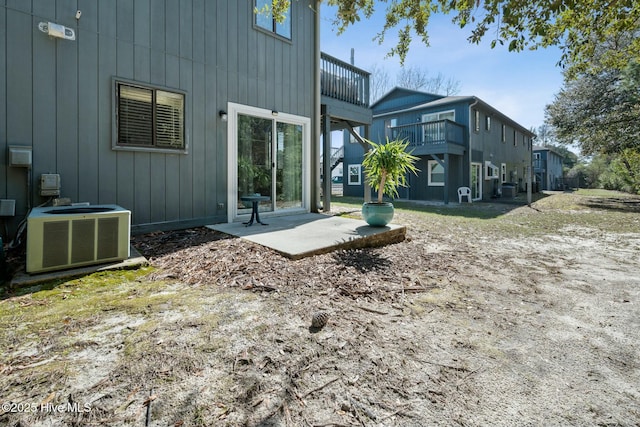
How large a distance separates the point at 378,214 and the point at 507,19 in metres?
2.96

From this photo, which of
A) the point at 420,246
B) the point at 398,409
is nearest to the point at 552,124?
the point at 420,246

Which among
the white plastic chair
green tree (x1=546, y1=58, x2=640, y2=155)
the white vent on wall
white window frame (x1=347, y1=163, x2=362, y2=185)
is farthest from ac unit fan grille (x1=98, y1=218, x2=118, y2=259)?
green tree (x1=546, y1=58, x2=640, y2=155)

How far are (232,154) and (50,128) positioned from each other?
2.53m

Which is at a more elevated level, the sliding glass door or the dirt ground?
the sliding glass door

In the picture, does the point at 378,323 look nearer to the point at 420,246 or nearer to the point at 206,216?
the point at 420,246

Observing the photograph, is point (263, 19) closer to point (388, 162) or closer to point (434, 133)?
point (388, 162)

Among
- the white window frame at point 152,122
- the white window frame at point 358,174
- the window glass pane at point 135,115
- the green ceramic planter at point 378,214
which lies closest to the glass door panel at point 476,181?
the white window frame at point 358,174

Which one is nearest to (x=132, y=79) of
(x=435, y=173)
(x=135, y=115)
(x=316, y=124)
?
(x=135, y=115)

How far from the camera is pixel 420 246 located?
493cm

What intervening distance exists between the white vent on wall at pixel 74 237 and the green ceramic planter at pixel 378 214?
3455 mm

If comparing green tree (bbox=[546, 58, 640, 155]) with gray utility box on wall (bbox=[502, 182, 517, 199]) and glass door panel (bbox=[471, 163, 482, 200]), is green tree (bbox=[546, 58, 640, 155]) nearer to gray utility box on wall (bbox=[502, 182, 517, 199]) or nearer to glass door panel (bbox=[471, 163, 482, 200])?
gray utility box on wall (bbox=[502, 182, 517, 199])

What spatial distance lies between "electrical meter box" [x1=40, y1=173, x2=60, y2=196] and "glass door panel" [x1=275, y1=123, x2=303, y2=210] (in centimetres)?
352

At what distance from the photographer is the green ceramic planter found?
5172 millimetres

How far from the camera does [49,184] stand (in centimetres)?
383
